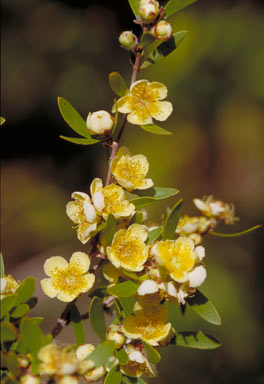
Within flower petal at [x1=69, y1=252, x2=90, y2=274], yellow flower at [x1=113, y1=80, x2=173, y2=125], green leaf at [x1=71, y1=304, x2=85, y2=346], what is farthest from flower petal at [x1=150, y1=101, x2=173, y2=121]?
green leaf at [x1=71, y1=304, x2=85, y2=346]

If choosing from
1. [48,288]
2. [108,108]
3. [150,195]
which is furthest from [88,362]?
[108,108]

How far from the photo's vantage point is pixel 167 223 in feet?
2.97

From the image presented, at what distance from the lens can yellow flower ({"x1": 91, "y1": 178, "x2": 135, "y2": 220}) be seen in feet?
2.88

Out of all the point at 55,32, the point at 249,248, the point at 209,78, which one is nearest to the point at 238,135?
the point at 209,78

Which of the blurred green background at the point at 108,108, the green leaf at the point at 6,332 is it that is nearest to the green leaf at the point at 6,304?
the green leaf at the point at 6,332

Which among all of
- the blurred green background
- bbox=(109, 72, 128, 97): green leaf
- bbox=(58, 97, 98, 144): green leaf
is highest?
bbox=(109, 72, 128, 97): green leaf

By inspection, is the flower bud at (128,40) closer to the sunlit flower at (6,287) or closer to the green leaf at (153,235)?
the green leaf at (153,235)

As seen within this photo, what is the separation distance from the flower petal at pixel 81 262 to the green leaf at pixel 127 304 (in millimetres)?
96

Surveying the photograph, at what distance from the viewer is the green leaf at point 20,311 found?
0.82m

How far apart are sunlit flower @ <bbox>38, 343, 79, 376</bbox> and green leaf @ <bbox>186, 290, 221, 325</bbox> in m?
0.30

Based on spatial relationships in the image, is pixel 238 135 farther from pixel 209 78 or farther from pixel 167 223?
pixel 167 223

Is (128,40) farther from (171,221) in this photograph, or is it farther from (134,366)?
(134,366)

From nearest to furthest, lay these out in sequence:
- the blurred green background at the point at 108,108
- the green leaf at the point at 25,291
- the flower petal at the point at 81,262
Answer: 1. the green leaf at the point at 25,291
2. the flower petal at the point at 81,262
3. the blurred green background at the point at 108,108

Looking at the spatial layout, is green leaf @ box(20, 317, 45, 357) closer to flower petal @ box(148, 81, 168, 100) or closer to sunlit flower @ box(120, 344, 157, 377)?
sunlit flower @ box(120, 344, 157, 377)
